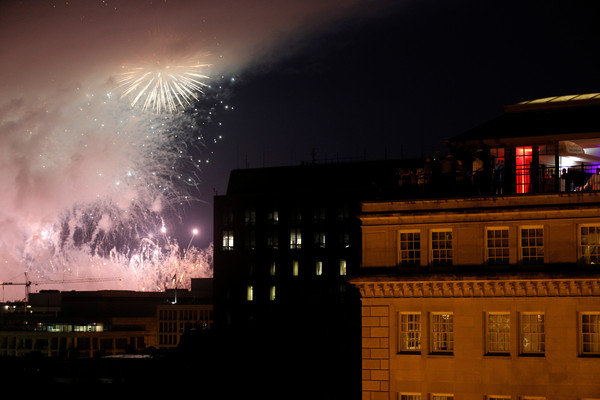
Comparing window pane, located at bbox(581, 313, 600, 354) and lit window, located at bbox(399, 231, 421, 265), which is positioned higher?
lit window, located at bbox(399, 231, 421, 265)

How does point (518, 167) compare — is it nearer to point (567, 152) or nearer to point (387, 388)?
point (567, 152)

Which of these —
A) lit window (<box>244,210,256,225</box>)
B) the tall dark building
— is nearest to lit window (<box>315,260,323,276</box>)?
the tall dark building

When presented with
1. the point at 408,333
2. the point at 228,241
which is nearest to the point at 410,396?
the point at 408,333

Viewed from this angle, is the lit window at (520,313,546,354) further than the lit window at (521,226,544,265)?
No

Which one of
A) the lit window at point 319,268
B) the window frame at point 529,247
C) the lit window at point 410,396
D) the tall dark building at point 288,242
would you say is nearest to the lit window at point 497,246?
the window frame at point 529,247

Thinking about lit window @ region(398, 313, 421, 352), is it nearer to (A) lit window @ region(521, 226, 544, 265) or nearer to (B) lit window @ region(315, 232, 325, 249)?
(A) lit window @ region(521, 226, 544, 265)
